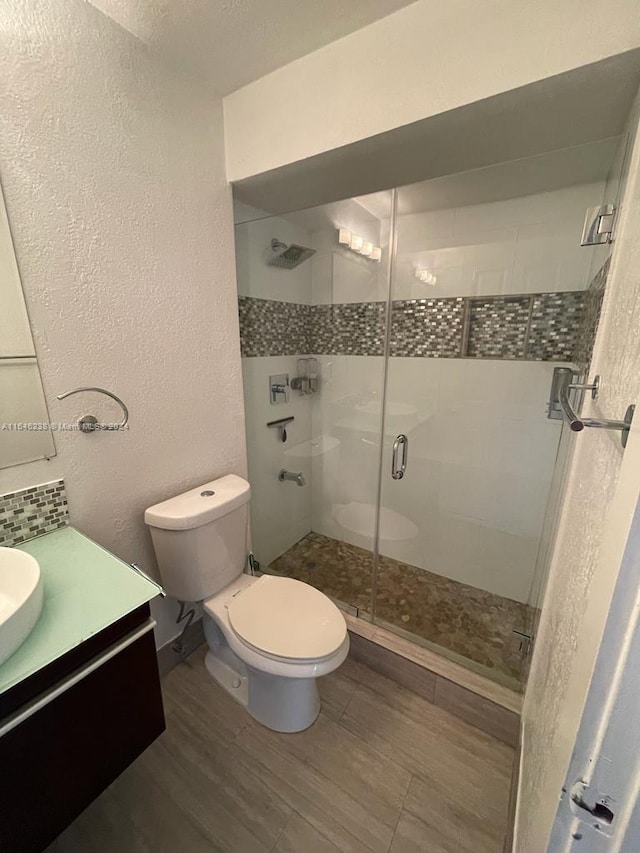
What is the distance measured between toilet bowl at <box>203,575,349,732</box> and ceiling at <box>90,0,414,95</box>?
1875 millimetres

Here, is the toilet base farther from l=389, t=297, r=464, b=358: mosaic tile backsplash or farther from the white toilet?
l=389, t=297, r=464, b=358: mosaic tile backsplash

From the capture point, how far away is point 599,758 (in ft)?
1.22

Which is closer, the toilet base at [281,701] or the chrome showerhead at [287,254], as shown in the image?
the toilet base at [281,701]

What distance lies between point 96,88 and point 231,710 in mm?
2194

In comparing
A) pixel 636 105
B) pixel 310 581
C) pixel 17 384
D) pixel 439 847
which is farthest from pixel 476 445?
pixel 17 384

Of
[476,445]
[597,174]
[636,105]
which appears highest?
[597,174]

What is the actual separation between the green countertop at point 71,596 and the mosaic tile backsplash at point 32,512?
0.10 feet

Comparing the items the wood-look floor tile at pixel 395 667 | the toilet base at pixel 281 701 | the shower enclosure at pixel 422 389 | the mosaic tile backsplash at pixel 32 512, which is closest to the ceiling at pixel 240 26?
the shower enclosure at pixel 422 389

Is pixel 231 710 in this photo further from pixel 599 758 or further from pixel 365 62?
pixel 365 62

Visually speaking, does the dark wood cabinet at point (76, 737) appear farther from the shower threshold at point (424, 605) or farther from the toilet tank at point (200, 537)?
the shower threshold at point (424, 605)

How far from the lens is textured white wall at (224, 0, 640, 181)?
794mm

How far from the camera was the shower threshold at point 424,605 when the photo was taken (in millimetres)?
1576

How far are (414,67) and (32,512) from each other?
1678mm

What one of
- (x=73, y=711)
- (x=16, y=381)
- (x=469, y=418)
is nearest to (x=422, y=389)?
(x=469, y=418)
